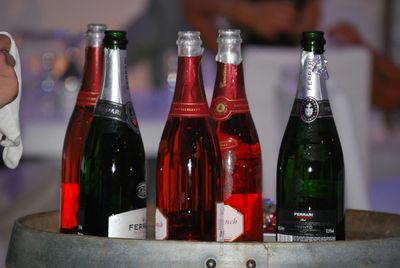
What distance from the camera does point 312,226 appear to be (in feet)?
3.39

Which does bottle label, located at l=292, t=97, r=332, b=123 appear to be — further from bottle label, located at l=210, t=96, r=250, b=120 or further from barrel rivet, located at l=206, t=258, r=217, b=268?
barrel rivet, located at l=206, t=258, r=217, b=268

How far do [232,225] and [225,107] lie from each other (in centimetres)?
16

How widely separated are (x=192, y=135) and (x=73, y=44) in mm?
2231

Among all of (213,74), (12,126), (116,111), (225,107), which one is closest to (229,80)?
(225,107)

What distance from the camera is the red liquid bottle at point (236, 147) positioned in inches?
43.0

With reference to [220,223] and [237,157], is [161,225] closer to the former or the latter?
[220,223]

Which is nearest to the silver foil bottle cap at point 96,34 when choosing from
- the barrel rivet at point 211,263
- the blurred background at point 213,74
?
the barrel rivet at point 211,263

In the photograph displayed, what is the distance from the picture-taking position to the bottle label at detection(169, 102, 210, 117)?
3.55 ft

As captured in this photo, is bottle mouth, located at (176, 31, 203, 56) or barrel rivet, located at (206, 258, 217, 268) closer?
barrel rivet, located at (206, 258, 217, 268)

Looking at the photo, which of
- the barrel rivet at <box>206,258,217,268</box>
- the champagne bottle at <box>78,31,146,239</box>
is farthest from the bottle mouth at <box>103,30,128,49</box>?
the barrel rivet at <box>206,258,217,268</box>

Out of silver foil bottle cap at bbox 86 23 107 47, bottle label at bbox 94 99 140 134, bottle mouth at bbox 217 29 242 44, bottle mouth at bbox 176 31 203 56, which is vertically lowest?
bottle label at bbox 94 99 140 134

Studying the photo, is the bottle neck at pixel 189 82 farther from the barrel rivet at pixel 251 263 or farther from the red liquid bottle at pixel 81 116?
the barrel rivet at pixel 251 263

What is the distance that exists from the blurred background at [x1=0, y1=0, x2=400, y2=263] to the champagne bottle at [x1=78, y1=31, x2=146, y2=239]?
1279 mm

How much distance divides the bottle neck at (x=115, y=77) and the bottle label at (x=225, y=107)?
132 mm
